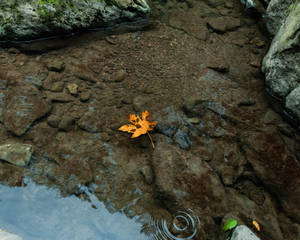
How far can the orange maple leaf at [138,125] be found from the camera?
3.00m

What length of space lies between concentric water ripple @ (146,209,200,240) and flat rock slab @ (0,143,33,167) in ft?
5.13

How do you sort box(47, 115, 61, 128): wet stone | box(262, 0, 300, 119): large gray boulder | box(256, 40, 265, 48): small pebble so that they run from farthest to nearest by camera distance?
box(256, 40, 265, 48): small pebble → box(262, 0, 300, 119): large gray boulder → box(47, 115, 61, 128): wet stone

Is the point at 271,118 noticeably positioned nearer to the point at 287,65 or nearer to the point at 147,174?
the point at 287,65

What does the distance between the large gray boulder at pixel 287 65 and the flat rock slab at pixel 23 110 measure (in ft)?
11.1

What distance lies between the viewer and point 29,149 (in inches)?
104

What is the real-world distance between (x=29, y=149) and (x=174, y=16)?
382 cm

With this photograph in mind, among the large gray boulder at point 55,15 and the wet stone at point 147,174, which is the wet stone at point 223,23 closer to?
the large gray boulder at point 55,15

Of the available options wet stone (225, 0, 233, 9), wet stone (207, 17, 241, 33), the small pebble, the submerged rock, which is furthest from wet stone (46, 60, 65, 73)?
wet stone (225, 0, 233, 9)

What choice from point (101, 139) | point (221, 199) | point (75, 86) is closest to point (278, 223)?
point (221, 199)

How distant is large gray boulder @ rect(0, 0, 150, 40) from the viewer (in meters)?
3.58

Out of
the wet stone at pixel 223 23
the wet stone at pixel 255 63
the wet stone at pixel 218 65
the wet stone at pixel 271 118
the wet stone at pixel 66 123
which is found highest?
the wet stone at pixel 223 23

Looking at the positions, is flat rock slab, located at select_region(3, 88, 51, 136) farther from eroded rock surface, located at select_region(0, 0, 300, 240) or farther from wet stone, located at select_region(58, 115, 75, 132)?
wet stone, located at select_region(58, 115, 75, 132)

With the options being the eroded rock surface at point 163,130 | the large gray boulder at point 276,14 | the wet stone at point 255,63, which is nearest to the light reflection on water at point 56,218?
the eroded rock surface at point 163,130

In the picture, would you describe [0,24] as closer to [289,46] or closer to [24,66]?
[24,66]
